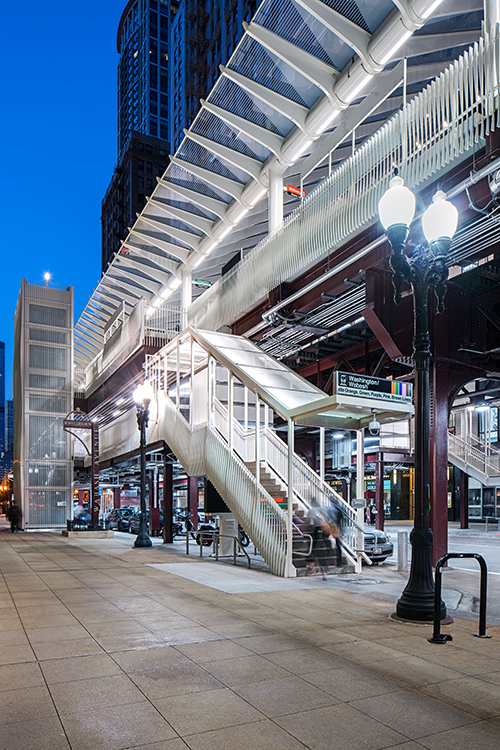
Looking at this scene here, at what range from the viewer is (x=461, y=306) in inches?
533

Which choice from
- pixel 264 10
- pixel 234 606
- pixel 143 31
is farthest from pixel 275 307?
pixel 143 31

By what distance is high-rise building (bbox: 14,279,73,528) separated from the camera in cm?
3353

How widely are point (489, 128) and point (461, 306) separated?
5.06m

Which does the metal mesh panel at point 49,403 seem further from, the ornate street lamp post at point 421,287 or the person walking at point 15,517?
the ornate street lamp post at point 421,287

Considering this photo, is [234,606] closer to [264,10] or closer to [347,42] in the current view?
[347,42]

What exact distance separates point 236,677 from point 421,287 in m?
5.41

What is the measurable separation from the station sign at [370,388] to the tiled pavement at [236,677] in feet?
12.1

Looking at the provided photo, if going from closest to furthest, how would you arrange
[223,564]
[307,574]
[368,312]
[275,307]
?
[307,574], [368,312], [223,564], [275,307]

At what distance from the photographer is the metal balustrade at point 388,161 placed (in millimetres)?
9523

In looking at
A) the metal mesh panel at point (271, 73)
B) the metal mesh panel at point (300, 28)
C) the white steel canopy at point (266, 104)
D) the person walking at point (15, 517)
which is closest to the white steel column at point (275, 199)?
the white steel canopy at point (266, 104)

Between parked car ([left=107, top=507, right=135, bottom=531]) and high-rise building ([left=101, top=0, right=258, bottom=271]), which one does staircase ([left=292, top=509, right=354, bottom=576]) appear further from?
high-rise building ([left=101, top=0, right=258, bottom=271])

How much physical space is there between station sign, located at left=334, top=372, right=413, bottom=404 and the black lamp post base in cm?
355

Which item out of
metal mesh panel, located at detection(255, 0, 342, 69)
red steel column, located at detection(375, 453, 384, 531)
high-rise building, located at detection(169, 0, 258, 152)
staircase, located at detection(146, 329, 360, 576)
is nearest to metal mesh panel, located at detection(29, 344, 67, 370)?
staircase, located at detection(146, 329, 360, 576)

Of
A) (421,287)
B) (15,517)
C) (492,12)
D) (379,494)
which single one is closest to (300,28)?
(492,12)
